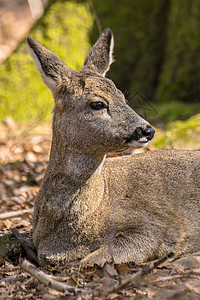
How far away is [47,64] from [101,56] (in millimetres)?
910

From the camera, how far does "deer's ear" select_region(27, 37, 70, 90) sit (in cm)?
471

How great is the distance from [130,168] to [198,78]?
17.1 feet

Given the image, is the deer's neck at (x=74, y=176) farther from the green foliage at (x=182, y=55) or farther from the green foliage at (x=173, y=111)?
the green foliage at (x=182, y=55)

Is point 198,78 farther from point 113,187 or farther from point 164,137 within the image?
point 113,187

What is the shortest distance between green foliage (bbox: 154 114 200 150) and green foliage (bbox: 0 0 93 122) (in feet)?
10.1

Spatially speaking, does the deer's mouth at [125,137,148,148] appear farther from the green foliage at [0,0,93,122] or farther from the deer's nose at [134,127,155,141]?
the green foliage at [0,0,93,122]

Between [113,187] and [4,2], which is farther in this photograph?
[4,2]

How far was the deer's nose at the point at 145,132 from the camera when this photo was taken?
4.37 metres

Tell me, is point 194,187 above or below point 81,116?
below

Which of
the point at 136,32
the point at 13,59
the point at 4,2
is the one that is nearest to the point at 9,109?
the point at 13,59

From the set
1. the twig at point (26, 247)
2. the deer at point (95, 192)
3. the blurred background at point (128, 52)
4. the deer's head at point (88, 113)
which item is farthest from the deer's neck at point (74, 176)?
the blurred background at point (128, 52)

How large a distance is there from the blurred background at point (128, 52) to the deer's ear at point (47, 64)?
491cm

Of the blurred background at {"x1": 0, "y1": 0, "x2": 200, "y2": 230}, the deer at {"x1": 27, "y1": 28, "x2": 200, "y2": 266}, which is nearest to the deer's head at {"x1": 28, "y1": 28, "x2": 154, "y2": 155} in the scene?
the deer at {"x1": 27, "y1": 28, "x2": 200, "y2": 266}

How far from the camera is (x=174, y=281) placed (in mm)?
4023
